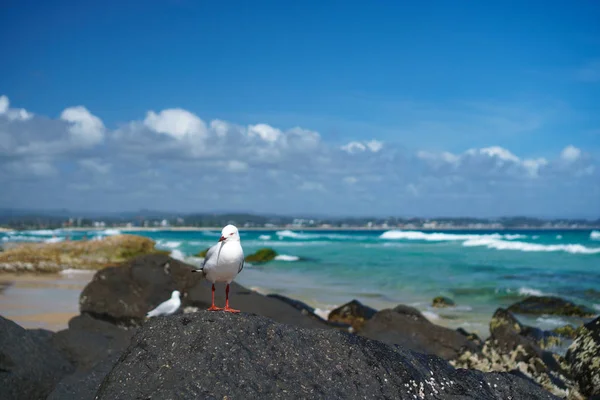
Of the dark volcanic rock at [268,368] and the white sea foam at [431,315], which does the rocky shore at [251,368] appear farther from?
the white sea foam at [431,315]

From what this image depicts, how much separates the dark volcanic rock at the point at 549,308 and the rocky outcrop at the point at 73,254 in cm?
1833

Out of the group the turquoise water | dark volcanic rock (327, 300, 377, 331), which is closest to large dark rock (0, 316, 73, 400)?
dark volcanic rock (327, 300, 377, 331)

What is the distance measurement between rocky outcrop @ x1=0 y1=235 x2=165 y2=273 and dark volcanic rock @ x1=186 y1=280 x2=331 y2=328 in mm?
18782

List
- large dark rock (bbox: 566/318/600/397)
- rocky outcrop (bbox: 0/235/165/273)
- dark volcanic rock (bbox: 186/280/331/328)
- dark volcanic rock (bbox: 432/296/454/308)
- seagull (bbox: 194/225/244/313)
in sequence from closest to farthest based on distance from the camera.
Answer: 1. seagull (bbox: 194/225/244/313)
2. large dark rock (bbox: 566/318/600/397)
3. dark volcanic rock (bbox: 186/280/331/328)
4. dark volcanic rock (bbox: 432/296/454/308)
5. rocky outcrop (bbox: 0/235/165/273)

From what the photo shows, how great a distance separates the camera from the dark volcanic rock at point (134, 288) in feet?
39.9

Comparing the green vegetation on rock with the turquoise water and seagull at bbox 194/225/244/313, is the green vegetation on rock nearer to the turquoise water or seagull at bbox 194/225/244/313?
the turquoise water

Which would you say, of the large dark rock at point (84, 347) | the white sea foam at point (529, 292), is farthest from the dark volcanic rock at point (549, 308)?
the large dark rock at point (84, 347)

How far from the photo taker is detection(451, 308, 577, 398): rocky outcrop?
8.44m

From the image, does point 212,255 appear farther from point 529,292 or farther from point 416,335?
point 529,292

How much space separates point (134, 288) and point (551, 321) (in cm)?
1301

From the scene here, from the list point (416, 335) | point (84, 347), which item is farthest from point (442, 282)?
point (84, 347)

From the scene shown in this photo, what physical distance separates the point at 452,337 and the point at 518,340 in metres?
1.15

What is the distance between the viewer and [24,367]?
19.5ft

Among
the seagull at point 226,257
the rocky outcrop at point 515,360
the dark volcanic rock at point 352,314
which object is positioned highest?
the seagull at point 226,257
